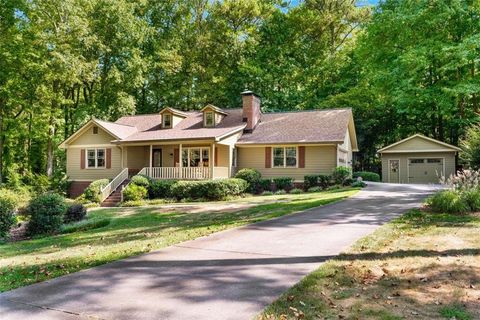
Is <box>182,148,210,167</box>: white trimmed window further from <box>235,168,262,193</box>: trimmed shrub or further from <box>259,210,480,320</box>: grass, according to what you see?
<box>259,210,480,320</box>: grass

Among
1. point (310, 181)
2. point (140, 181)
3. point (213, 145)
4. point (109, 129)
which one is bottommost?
point (310, 181)

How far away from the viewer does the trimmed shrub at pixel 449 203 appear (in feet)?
31.2

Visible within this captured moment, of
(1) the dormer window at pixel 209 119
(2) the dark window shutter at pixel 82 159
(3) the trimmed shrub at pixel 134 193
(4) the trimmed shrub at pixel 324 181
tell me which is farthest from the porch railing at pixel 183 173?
(2) the dark window shutter at pixel 82 159

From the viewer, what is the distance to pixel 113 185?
22.1 meters

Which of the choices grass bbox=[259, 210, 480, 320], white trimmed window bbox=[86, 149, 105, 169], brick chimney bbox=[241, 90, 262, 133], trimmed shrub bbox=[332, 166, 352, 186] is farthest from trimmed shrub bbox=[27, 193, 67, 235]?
brick chimney bbox=[241, 90, 262, 133]

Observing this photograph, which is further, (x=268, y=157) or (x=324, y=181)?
(x=268, y=157)

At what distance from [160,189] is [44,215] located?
31.4 ft

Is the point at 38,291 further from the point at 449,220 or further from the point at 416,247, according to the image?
the point at 449,220

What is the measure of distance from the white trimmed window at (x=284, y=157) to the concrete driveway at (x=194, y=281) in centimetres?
1472

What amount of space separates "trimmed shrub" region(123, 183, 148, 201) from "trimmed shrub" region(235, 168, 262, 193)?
556cm

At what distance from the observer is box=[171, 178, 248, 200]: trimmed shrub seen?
757 inches

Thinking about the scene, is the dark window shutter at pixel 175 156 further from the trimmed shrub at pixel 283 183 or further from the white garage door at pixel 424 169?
the white garage door at pixel 424 169

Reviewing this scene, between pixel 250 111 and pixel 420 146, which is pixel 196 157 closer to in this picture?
pixel 250 111

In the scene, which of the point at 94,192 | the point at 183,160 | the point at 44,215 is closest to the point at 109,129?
the point at 94,192
